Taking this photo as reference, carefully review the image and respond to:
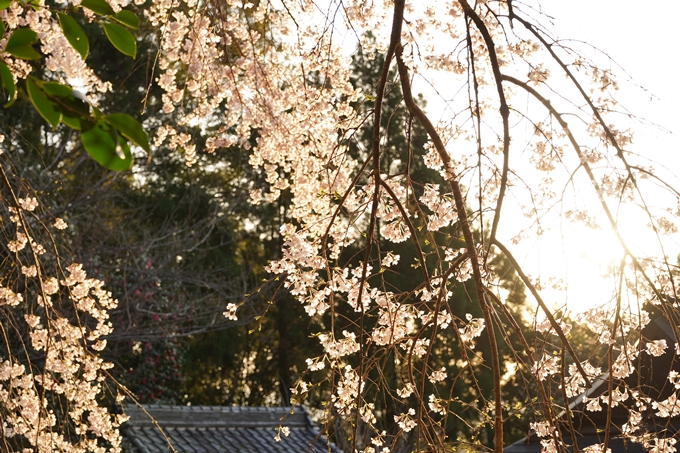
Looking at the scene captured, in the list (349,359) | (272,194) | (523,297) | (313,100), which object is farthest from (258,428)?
(313,100)

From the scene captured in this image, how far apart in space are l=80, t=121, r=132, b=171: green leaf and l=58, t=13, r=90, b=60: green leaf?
185mm

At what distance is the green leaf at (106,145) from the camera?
0.66 metres

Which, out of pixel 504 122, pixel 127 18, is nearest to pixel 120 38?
pixel 127 18

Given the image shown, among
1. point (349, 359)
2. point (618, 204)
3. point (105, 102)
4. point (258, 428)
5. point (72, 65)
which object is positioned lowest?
point (618, 204)

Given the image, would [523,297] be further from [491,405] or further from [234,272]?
[491,405]

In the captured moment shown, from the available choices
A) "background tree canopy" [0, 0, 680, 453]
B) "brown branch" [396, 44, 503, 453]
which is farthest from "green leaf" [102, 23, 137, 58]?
"brown branch" [396, 44, 503, 453]

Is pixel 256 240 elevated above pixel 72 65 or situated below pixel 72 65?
above

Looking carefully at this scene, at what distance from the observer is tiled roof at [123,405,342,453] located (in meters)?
7.00

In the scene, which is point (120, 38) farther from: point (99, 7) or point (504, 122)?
point (504, 122)

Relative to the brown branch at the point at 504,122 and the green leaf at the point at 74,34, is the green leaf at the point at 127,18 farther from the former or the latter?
the brown branch at the point at 504,122

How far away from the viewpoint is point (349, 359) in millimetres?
11516

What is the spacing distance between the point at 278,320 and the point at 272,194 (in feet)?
30.9

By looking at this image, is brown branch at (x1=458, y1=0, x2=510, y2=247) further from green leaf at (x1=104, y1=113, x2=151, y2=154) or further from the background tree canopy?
green leaf at (x1=104, y1=113, x2=151, y2=154)

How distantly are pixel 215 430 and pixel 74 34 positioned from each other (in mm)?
7282
